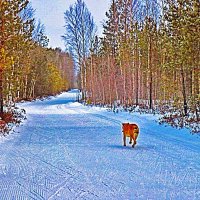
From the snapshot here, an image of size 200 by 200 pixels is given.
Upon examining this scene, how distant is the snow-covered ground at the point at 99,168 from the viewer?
6.40 m

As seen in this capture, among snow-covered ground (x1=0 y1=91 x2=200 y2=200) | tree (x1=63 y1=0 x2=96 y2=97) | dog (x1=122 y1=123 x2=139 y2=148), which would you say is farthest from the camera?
tree (x1=63 y1=0 x2=96 y2=97)

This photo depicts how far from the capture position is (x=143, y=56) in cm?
3597

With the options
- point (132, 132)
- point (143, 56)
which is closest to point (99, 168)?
point (132, 132)

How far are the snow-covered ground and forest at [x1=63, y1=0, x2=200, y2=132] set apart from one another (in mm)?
4227

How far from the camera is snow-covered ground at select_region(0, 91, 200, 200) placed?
21.0 ft

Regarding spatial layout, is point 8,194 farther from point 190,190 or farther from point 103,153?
point 103,153

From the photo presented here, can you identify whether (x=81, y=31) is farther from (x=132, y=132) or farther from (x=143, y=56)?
(x=132, y=132)

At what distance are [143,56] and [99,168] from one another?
28.4m

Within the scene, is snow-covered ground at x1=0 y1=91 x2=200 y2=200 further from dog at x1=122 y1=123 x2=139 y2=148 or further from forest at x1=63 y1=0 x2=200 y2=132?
forest at x1=63 y1=0 x2=200 y2=132

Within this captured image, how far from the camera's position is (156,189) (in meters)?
6.57

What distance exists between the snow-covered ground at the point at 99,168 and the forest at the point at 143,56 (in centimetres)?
423

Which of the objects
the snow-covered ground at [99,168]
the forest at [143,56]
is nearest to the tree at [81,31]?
the forest at [143,56]

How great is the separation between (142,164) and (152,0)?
24.0 metres

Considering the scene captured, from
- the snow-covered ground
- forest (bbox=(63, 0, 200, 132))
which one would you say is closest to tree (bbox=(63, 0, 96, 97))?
forest (bbox=(63, 0, 200, 132))
